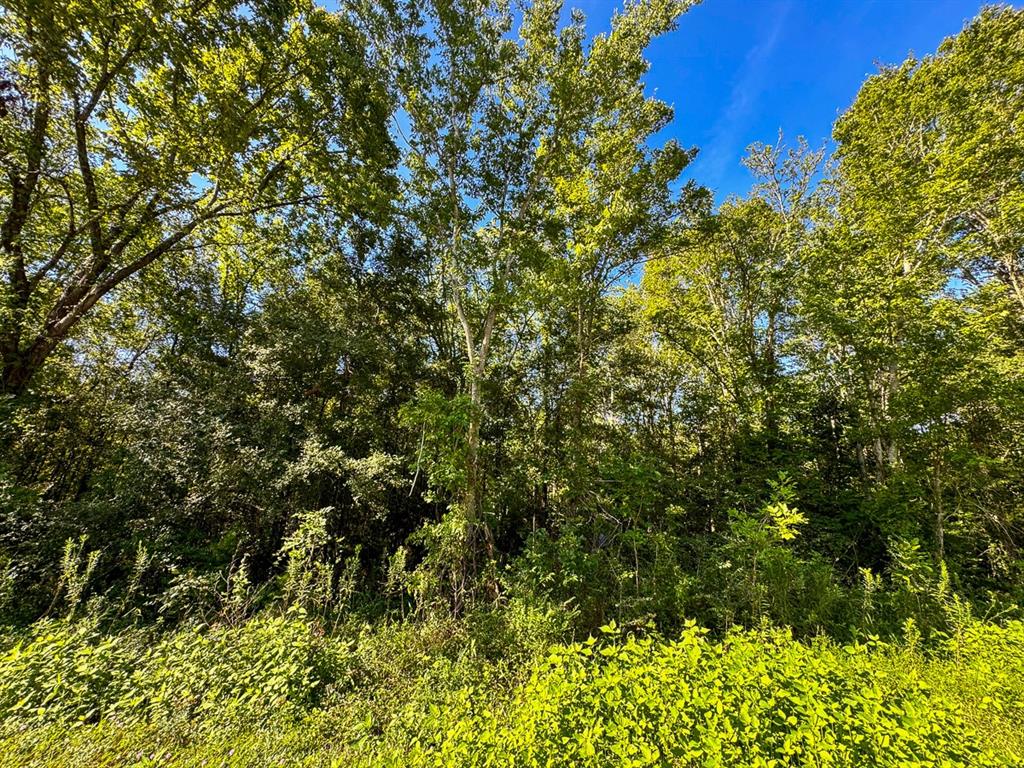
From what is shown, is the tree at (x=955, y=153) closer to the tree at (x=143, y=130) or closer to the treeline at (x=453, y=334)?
the treeline at (x=453, y=334)

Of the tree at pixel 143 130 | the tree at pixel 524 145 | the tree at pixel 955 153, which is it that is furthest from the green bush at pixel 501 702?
the tree at pixel 955 153

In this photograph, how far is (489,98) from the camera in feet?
23.6

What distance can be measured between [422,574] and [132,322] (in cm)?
864

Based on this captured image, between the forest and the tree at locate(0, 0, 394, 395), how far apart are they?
0.06m

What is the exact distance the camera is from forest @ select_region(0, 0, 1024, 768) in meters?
2.62

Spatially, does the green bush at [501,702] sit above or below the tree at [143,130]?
below

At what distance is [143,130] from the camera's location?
20.7ft

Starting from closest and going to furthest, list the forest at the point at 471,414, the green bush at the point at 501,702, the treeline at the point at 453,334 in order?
1. the green bush at the point at 501,702
2. the forest at the point at 471,414
3. the treeline at the point at 453,334

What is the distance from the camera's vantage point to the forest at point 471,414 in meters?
2.62

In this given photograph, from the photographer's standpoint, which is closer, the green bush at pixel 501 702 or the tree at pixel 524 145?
the green bush at pixel 501 702

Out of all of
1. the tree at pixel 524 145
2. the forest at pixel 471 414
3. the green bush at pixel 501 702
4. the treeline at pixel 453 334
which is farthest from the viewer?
the tree at pixel 524 145

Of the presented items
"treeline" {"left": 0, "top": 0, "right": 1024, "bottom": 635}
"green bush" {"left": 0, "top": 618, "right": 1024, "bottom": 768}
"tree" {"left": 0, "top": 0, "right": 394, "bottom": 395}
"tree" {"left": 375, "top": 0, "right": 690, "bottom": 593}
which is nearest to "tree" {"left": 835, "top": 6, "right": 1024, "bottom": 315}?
"treeline" {"left": 0, "top": 0, "right": 1024, "bottom": 635}

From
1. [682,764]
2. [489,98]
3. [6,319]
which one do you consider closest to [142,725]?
[682,764]

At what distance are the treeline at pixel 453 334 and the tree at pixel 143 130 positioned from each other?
0.06m
